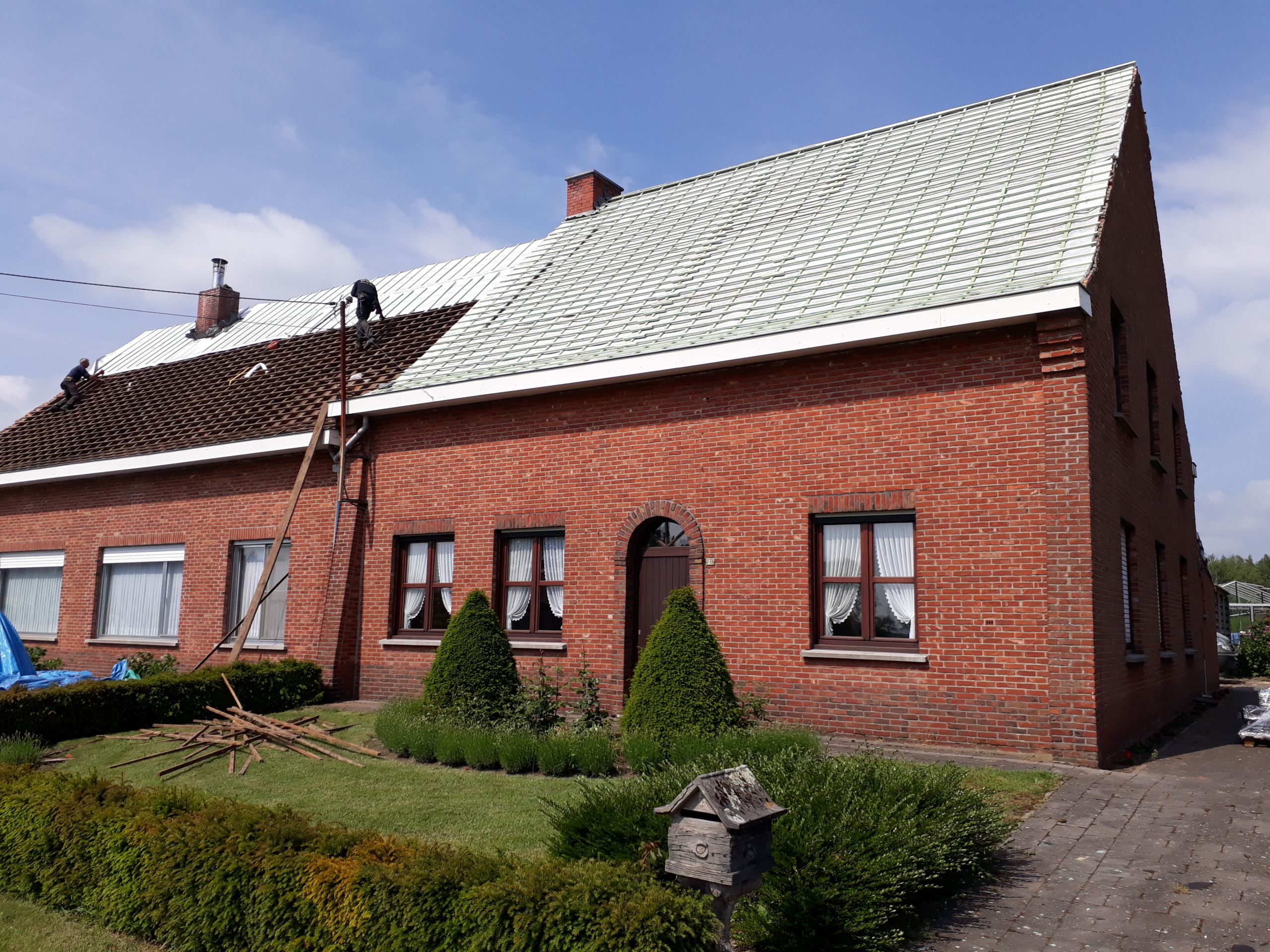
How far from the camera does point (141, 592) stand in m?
18.1

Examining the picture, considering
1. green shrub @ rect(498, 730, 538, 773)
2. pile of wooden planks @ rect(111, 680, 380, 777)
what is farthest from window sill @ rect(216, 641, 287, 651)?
green shrub @ rect(498, 730, 538, 773)

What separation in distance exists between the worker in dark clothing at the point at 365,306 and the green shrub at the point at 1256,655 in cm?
2552

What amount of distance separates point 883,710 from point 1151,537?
19.5 feet

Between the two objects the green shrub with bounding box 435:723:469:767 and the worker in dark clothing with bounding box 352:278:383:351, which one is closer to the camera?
the green shrub with bounding box 435:723:469:767

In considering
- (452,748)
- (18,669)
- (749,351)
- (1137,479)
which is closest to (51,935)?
(452,748)

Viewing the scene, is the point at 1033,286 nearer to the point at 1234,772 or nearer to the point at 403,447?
the point at 1234,772

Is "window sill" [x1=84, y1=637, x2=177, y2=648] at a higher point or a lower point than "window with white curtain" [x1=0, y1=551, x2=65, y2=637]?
lower

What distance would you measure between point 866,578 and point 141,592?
14063 mm

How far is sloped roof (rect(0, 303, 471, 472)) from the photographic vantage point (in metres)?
16.6

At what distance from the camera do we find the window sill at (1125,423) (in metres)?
11.3

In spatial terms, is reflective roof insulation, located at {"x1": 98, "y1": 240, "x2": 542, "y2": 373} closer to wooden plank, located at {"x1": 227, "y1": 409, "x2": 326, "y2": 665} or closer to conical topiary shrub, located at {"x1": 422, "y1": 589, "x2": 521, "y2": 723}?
wooden plank, located at {"x1": 227, "y1": 409, "x2": 326, "y2": 665}

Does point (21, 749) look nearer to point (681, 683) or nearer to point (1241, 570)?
point (681, 683)

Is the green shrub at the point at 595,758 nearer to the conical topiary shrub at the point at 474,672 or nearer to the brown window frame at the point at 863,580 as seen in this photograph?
the conical topiary shrub at the point at 474,672

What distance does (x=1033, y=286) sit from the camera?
9.87 meters
